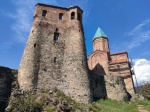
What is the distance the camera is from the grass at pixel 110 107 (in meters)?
21.4

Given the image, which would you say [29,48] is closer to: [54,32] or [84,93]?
[54,32]

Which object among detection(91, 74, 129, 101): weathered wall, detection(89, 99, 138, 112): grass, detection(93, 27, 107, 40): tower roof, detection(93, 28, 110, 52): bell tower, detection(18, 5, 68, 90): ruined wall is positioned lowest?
detection(89, 99, 138, 112): grass

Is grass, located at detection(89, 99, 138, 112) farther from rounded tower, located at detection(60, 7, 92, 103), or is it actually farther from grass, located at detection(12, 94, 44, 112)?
grass, located at detection(12, 94, 44, 112)

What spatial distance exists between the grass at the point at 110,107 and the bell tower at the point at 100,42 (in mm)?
18132

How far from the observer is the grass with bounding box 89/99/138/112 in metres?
21.4

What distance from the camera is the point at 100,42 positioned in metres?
42.6

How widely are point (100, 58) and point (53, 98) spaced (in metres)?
20.9

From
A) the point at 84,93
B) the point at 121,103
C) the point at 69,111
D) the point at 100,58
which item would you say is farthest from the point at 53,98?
the point at 100,58

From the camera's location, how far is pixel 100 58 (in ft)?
129

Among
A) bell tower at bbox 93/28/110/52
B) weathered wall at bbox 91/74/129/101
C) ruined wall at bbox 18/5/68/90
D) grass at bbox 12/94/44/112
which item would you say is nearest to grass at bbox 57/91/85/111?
ruined wall at bbox 18/5/68/90

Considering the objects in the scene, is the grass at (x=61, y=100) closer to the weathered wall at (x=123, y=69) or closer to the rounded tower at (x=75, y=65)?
the rounded tower at (x=75, y=65)

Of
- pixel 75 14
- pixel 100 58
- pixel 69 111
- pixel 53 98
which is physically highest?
pixel 75 14

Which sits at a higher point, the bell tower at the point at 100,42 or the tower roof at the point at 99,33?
the tower roof at the point at 99,33

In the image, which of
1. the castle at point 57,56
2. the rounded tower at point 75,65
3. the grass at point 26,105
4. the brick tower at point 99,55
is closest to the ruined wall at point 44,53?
the castle at point 57,56
